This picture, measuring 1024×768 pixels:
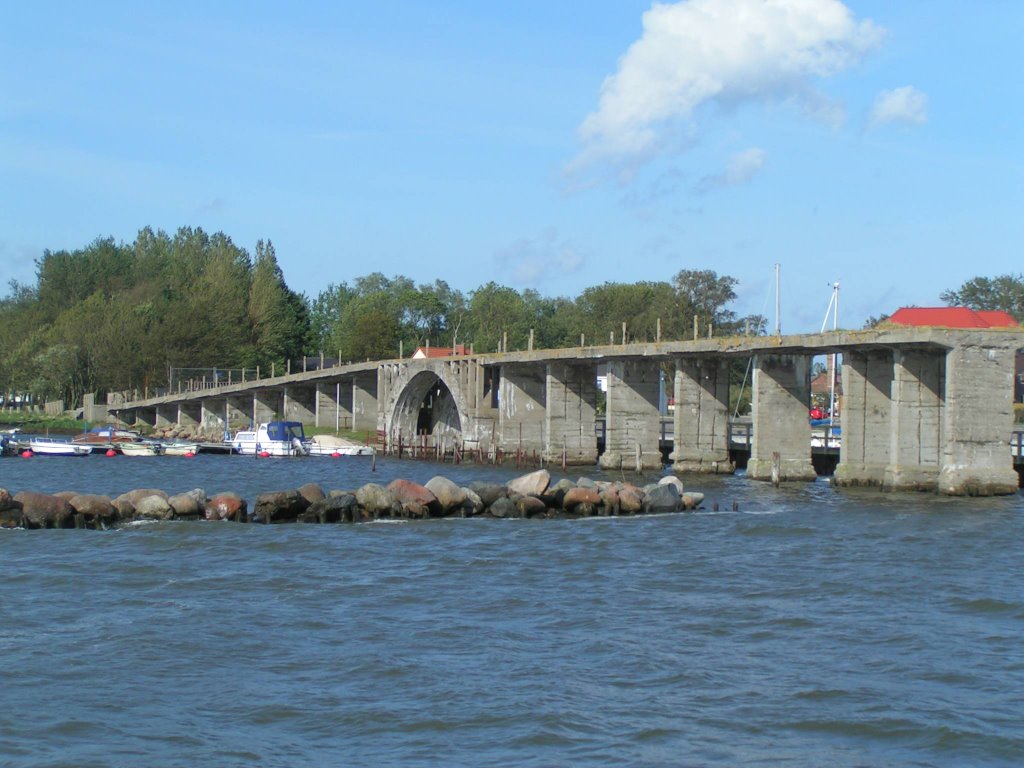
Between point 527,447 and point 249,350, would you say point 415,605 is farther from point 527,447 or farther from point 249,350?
point 249,350

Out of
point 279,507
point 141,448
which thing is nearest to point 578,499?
point 279,507

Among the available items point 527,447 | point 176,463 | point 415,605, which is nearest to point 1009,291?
point 527,447

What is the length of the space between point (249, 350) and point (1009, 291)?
80069mm

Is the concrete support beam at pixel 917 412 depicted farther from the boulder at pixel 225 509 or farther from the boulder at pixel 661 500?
the boulder at pixel 225 509

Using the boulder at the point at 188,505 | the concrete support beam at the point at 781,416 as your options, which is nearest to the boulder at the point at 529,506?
the boulder at the point at 188,505

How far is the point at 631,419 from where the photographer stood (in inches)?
2440

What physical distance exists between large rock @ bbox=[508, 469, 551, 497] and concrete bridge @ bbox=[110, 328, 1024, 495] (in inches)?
500

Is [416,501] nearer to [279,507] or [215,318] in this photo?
[279,507]

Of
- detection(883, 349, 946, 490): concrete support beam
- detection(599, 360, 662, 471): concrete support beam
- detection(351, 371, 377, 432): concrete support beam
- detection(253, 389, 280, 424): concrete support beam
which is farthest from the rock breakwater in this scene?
detection(253, 389, 280, 424): concrete support beam

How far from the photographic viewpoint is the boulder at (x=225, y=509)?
37.0m

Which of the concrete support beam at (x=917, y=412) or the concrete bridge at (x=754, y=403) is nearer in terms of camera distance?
the concrete bridge at (x=754, y=403)

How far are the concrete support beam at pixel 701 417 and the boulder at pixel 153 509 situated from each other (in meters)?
26.8

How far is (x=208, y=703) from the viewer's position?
1728cm

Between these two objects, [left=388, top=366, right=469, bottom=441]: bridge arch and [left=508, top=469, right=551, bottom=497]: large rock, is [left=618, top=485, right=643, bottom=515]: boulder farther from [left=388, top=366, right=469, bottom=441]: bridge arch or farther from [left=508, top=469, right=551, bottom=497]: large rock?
[left=388, top=366, right=469, bottom=441]: bridge arch
